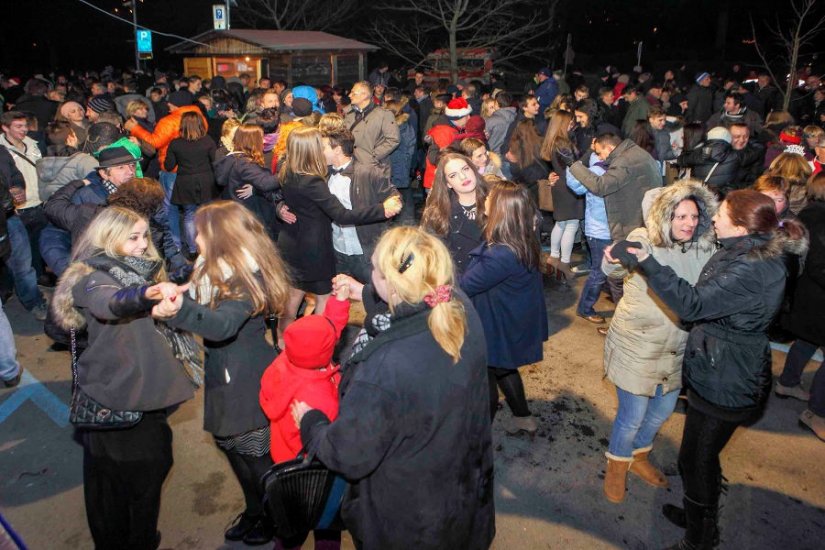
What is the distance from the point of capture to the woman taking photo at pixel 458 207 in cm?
434

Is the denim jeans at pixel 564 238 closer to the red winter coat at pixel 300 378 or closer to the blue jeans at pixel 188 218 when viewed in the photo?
the blue jeans at pixel 188 218

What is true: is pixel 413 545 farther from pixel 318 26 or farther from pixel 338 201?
pixel 318 26

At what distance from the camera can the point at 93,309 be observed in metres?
2.61

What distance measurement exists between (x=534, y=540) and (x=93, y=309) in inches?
106

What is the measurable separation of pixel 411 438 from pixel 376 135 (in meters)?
6.10

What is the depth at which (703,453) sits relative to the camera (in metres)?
3.10

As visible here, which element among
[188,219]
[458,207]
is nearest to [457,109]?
[188,219]

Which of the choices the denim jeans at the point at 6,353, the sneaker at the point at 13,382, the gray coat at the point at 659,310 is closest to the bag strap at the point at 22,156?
the denim jeans at the point at 6,353

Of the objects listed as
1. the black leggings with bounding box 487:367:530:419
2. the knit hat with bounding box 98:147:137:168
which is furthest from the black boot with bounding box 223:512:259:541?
the knit hat with bounding box 98:147:137:168

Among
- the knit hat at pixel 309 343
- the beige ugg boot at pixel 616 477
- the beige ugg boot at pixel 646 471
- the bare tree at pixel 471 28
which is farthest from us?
the bare tree at pixel 471 28

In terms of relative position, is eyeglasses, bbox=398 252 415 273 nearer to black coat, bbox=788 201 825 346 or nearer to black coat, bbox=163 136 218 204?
black coat, bbox=788 201 825 346

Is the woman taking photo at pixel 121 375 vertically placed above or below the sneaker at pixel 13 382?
above

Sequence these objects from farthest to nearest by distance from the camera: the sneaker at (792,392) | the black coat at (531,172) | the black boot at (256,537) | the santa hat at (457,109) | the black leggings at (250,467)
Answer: the santa hat at (457,109) < the black coat at (531,172) < the sneaker at (792,392) < the black boot at (256,537) < the black leggings at (250,467)

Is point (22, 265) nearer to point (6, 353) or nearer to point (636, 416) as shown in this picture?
point (6, 353)
